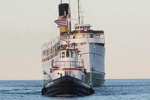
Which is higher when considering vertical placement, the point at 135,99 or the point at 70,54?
the point at 70,54

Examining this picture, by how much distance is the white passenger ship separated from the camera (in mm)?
80125

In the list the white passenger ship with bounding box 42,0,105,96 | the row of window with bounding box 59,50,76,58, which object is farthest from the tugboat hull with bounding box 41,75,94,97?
the row of window with bounding box 59,50,76,58

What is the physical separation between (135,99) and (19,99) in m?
18.5

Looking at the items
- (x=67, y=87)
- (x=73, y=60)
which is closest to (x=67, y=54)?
(x=73, y=60)

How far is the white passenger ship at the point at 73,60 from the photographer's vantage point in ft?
263

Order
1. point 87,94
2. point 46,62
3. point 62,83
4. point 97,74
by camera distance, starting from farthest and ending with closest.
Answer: point 46,62 → point 97,74 → point 87,94 → point 62,83

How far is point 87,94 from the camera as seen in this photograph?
8444cm

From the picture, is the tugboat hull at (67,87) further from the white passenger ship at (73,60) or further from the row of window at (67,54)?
the row of window at (67,54)

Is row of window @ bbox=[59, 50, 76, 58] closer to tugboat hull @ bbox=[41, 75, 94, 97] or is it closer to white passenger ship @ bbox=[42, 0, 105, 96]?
white passenger ship @ bbox=[42, 0, 105, 96]

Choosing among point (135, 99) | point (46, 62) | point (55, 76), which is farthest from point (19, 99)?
point (46, 62)

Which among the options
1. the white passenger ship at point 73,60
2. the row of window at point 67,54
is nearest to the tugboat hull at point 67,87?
the white passenger ship at point 73,60

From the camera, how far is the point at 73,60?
85750mm

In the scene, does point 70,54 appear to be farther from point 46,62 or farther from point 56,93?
point 46,62

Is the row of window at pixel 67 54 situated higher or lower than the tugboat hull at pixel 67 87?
higher
